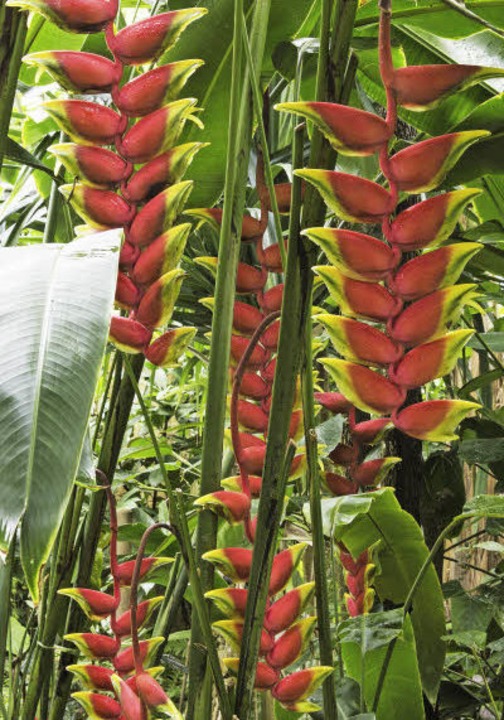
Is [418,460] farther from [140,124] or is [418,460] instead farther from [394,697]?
[140,124]

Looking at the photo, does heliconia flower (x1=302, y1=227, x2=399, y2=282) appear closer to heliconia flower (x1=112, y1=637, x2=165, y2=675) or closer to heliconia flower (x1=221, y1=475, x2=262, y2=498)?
heliconia flower (x1=221, y1=475, x2=262, y2=498)

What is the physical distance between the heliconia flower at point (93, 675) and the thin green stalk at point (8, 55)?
1.10 feet


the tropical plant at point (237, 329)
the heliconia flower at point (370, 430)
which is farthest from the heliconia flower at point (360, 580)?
the heliconia flower at point (370, 430)

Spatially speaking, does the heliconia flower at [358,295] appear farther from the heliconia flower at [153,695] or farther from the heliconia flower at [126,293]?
the heliconia flower at [153,695]

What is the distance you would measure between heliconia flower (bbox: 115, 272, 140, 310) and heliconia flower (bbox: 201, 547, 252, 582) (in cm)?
14

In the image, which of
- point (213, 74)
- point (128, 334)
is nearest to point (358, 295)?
point (128, 334)

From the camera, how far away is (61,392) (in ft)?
0.98

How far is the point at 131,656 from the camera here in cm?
55

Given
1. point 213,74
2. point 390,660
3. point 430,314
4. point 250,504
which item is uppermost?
point 213,74

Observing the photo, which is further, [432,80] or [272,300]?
[272,300]

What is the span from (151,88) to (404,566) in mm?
458

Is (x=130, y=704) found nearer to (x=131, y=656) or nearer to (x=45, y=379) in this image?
(x=131, y=656)

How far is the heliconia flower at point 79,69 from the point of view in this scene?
0.50 meters

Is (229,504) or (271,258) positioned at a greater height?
(271,258)
